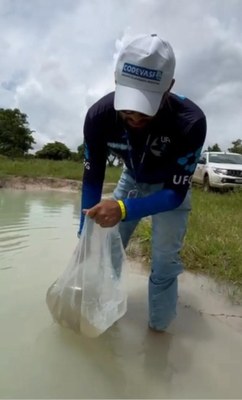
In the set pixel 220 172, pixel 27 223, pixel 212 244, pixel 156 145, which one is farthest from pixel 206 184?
pixel 156 145

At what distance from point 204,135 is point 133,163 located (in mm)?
380

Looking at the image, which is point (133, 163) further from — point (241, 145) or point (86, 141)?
point (241, 145)

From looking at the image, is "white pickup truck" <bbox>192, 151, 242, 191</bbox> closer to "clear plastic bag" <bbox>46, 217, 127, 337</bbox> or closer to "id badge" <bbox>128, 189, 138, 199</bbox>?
"id badge" <bbox>128, 189, 138, 199</bbox>

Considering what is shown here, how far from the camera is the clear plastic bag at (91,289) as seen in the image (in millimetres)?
1963

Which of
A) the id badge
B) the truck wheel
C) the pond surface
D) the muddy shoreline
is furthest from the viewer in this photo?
the muddy shoreline

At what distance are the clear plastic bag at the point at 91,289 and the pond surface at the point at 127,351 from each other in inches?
6.0

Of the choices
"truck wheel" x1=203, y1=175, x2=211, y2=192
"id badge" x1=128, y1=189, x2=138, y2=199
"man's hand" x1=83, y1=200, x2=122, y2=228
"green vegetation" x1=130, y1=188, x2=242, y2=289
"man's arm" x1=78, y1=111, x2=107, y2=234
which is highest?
"man's arm" x1=78, y1=111, x2=107, y2=234

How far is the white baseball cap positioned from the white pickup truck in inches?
344

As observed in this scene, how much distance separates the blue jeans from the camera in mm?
2045

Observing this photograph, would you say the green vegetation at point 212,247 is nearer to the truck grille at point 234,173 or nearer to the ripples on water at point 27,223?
the ripples on water at point 27,223

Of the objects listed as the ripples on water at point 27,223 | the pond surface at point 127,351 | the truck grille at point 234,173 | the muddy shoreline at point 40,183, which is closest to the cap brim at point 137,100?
the pond surface at point 127,351

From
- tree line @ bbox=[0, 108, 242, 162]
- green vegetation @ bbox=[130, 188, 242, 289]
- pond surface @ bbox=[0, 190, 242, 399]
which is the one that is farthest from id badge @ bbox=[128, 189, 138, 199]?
tree line @ bbox=[0, 108, 242, 162]

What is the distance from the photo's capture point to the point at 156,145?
1880mm

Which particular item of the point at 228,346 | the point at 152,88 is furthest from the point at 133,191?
the point at 228,346
